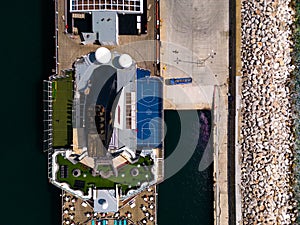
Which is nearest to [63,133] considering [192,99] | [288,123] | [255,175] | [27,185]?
[27,185]

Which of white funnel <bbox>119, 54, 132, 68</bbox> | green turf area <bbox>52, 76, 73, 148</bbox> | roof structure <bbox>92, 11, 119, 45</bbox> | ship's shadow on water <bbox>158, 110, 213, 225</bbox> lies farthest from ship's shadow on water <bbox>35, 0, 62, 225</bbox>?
ship's shadow on water <bbox>158, 110, 213, 225</bbox>

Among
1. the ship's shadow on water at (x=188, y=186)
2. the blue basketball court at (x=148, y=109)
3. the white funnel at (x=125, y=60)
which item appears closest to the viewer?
the white funnel at (x=125, y=60)

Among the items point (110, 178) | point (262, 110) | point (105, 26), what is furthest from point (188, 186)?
point (105, 26)

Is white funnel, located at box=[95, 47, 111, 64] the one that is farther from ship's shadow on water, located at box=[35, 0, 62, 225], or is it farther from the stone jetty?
the stone jetty

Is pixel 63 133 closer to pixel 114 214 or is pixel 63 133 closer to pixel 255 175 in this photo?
pixel 114 214

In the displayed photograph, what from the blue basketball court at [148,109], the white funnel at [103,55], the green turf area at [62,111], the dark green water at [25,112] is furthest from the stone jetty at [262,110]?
the green turf area at [62,111]

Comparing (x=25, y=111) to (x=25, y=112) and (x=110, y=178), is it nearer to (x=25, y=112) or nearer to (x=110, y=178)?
(x=25, y=112)

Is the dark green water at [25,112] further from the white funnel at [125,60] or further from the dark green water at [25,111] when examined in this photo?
the white funnel at [125,60]
